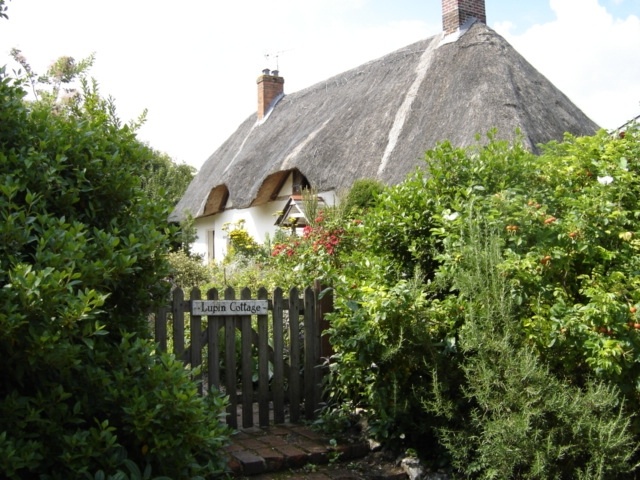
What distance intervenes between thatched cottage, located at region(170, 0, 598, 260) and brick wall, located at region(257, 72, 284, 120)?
207 centimetres

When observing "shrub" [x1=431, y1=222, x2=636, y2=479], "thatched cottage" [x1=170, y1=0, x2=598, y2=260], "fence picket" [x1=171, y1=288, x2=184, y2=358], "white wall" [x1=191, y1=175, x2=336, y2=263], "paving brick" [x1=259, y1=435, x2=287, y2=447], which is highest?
"thatched cottage" [x1=170, y1=0, x2=598, y2=260]

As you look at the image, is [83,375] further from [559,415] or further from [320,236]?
[320,236]

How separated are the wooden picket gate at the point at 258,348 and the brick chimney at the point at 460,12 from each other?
40.2 feet

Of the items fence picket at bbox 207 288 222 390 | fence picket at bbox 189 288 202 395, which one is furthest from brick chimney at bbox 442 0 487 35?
fence picket at bbox 189 288 202 395

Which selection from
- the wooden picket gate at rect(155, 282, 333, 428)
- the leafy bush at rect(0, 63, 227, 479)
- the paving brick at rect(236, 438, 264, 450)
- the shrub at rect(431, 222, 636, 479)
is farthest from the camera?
the wooden picket gate at rect(155, 282, 333, 428)

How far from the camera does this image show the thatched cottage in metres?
12.6

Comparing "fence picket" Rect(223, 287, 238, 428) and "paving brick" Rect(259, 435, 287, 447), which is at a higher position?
"fence picket" Rect(223, 287, 238, 428)

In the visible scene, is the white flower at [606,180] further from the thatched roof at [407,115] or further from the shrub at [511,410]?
the thatched roof at [407,115]

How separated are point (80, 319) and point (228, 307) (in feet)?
7.71

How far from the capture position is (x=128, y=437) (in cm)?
250

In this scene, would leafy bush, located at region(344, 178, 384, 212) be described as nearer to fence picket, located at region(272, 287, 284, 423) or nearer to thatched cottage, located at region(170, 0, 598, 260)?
thatched cottage, located at region(170, 0, 598, 260)

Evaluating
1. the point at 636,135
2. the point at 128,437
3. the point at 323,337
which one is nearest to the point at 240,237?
the point at 323,337

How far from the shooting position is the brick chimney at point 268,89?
22547mm

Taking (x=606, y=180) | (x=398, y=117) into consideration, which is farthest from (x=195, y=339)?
(x=398, y=117)
